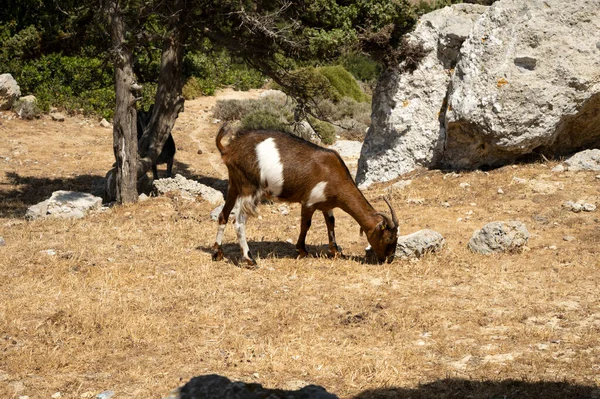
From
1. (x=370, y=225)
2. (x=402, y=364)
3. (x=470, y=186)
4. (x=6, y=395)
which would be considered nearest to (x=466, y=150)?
(x=470, y=186)

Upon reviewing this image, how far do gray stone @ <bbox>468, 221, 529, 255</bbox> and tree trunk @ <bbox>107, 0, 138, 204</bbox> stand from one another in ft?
22.1

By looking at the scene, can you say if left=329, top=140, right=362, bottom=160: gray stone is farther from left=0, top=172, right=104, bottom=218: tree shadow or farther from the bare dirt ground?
the bare dirt ground

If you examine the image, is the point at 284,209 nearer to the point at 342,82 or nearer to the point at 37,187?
the point at 37,187

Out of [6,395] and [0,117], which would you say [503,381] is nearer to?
[6,395]

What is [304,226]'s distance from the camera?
9.81 metres

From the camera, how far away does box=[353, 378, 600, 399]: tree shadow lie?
5.58m

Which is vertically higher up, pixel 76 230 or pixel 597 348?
pixel 597 348

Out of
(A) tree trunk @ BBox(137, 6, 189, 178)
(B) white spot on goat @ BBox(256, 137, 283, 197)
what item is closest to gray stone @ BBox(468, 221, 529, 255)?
(B) white spot on goat @ BBox(256, 137, 283, 197)

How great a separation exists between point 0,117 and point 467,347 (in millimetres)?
18531

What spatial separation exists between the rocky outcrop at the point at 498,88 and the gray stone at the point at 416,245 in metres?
4.33

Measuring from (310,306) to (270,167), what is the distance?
6.89 ft

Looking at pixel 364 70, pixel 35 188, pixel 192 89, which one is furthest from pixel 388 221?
pixel 364 70

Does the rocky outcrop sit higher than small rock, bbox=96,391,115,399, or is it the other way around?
the rocky outcrop

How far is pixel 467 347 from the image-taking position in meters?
6.77
